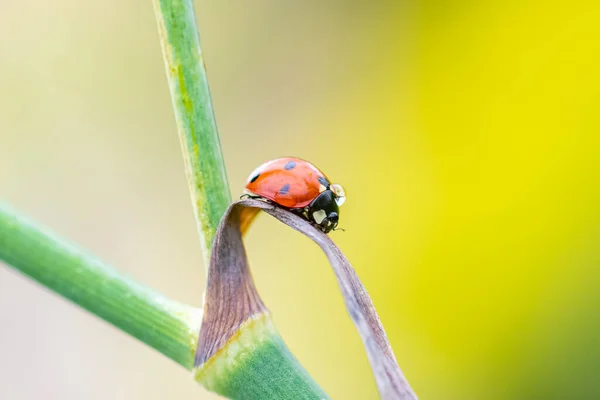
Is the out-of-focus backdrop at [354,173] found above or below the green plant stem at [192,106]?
below

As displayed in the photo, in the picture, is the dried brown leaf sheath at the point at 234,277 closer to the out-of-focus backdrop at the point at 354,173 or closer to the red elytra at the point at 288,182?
the red elytra at the point at 288,182

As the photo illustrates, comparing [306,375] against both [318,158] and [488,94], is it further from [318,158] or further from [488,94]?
[318,158]

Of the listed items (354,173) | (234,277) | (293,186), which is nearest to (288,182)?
(293,186)

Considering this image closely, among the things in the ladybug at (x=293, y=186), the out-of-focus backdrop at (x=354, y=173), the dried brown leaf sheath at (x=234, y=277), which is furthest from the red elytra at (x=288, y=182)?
the out-of-focus backdrop at (x=354, y=173)

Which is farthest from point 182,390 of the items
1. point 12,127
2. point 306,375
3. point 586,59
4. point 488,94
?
point 306,375

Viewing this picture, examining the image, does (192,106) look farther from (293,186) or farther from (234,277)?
(293,186)

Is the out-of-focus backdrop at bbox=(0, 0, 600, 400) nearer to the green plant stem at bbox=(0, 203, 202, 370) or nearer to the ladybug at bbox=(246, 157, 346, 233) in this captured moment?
the ladybug at bbox=(246, 157, 346, 233)
